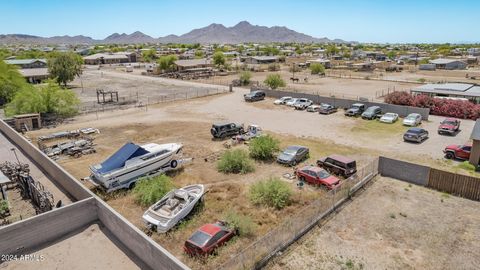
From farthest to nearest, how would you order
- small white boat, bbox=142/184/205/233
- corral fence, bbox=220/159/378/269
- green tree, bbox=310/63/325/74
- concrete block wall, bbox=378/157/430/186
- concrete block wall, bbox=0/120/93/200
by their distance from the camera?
green tree, bbox=310/63/325/74
concrete block wall, bbox=378/157/430/186
concrete block wall, bbox=0/120/93/200
small white boat, bbox=142/184/205/233
corral fence, bbox=220/159/378/269

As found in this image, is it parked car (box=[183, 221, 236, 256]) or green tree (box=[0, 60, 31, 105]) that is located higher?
green tree (box=[0, 60, 31, 105])

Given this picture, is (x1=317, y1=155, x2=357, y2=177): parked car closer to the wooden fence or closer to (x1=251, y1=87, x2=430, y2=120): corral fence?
the wooden fence

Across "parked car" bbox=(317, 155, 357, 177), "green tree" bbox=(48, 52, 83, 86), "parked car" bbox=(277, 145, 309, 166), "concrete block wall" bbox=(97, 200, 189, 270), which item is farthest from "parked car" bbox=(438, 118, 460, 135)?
"green tree" bbox=(48, 52, 83, 86)

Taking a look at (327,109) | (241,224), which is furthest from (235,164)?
(327,109)

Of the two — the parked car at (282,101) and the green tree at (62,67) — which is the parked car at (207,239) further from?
the green tree at (62,67)

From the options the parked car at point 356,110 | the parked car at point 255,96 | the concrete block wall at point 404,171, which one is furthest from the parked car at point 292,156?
the parked car at point 255,96

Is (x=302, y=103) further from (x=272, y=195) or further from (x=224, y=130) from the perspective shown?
(x=272, y=195)

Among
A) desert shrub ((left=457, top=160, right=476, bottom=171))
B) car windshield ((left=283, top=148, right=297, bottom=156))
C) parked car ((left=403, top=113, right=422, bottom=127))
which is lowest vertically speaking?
desert shrub ((left=457, top=160, right=476, bottom=171))
